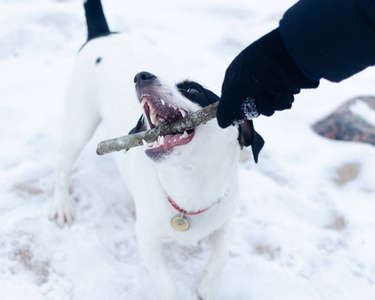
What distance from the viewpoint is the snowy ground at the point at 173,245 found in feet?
7.99

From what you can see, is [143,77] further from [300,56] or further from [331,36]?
[331,36]

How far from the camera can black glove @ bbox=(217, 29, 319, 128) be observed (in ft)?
4.34

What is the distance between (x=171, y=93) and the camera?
172 cm

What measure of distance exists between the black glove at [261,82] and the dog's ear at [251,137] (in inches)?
12.3

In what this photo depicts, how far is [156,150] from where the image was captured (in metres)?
1.69

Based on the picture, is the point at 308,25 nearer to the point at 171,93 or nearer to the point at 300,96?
the point at 171,93

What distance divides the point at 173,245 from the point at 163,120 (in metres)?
1.31

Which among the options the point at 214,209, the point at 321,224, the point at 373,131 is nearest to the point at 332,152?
the point at 373,131

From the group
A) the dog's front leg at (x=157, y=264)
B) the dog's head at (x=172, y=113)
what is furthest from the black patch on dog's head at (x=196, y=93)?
the dog's front leg at (x=157, y=264)

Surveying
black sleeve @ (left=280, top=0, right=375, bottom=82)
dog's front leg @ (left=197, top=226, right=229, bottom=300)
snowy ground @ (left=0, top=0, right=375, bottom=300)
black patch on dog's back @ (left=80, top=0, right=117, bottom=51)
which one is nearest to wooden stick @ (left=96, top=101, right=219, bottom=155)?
black sleeve @ (left=280, top=0, right=375, bottom=82)

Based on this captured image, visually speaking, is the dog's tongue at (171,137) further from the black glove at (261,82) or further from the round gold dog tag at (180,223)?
the round gold dog tag at (180,223)

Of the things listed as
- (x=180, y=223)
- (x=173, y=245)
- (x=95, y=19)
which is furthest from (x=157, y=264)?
(x=95, y=19)

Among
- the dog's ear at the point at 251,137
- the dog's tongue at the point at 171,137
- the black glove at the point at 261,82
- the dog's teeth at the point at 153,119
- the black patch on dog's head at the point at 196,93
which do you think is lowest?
the dog's ear at the point at 251,137

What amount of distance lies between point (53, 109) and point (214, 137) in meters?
2.74
